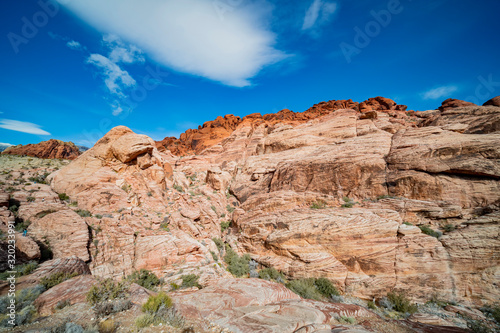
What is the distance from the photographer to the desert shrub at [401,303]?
32.5 ft

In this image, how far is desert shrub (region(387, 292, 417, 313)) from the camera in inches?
390

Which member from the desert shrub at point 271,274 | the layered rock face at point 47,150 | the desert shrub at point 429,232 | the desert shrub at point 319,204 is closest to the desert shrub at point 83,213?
the desert shrub at point 271,274

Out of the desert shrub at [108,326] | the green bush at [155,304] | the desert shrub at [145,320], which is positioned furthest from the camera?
the green bush at [155,304]

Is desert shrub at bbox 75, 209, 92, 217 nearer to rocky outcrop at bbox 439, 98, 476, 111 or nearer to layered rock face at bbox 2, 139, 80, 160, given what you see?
layered rock face at bbox 2, 139, 80, 160

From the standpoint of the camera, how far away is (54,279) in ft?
28.4

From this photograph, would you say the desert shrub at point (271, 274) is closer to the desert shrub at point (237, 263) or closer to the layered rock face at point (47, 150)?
the desert shrub at point (237, 263)

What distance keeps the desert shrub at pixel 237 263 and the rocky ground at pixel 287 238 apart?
0.10 meters

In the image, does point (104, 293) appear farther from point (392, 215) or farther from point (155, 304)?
point (392, 215)

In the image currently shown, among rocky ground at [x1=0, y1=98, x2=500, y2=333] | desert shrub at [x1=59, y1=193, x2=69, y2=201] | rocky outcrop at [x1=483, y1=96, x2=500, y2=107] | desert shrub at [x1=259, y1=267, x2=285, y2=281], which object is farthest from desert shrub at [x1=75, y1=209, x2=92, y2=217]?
rocky outcrop at [x1=483, y1=96, x2=500, y2=107]

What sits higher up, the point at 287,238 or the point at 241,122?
the point at 241,122

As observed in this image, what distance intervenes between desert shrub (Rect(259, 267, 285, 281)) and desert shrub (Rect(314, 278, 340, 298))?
2465 millimetres

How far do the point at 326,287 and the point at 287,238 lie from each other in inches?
158

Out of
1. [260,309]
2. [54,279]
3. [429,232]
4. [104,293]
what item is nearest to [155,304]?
[104,293]

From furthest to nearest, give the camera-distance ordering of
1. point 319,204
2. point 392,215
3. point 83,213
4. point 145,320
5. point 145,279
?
point 319,204
point 83,213
point 392,215
point 145,279
point 145,320
